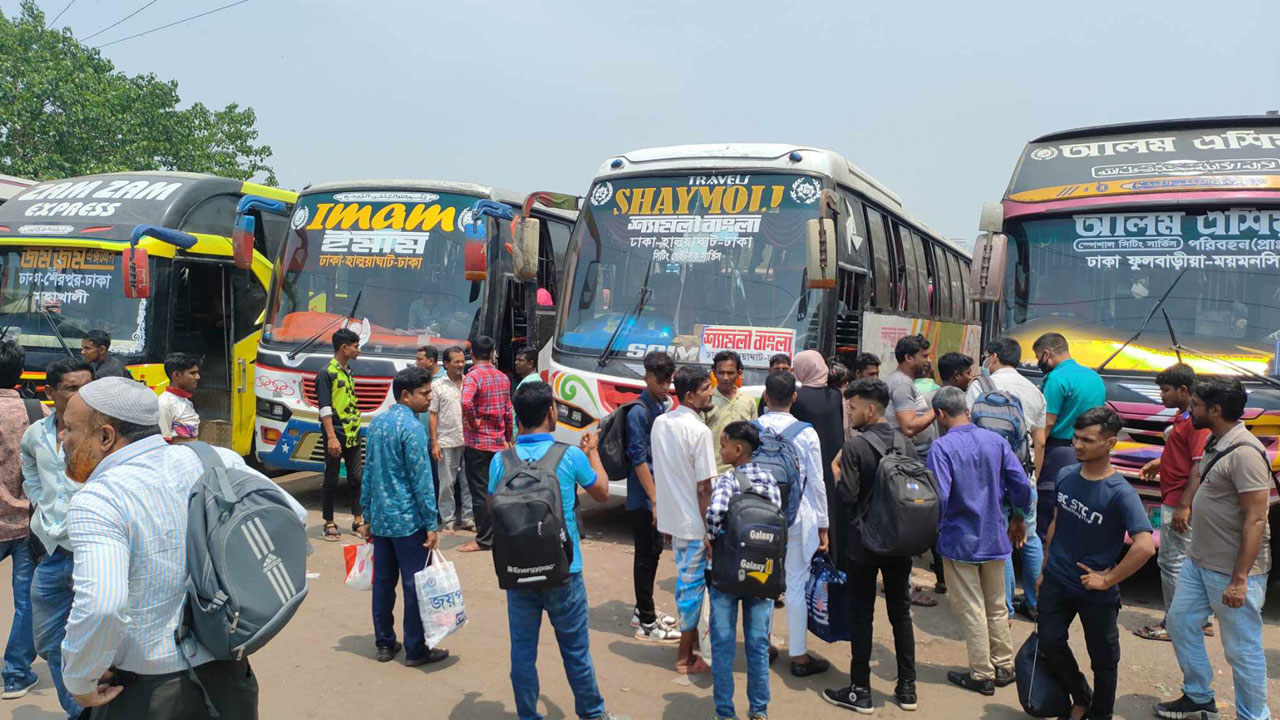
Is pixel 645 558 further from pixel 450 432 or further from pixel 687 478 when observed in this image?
pixel 450 432

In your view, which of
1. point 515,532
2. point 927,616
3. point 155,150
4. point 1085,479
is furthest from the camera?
point 155,150

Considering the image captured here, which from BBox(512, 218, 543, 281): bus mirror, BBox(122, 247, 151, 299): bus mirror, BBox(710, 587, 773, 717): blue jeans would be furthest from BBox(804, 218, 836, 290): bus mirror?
BBox(122, 247, 151, 299): bus mirror

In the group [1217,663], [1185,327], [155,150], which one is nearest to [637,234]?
[1185,327]

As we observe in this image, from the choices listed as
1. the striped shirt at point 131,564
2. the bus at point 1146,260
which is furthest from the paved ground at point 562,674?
the striped shirt at point 131,564

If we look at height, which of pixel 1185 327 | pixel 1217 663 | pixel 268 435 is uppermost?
pixel 1185 327

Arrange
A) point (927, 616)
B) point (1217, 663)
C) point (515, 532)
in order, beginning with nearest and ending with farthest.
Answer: point (515, 532) → point (1217, 663) → point (927, 616)

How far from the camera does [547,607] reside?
395 cm

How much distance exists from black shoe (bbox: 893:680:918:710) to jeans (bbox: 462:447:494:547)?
149 inches

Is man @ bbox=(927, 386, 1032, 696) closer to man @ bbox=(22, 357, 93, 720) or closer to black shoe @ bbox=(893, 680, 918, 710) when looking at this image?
black shoe @ bbox=(893, 680, 918, 710)

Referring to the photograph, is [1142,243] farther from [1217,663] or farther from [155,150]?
[155,150]

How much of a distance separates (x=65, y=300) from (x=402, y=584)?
21.2 ft

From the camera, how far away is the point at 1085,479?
4.12 meters

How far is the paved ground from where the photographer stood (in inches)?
179

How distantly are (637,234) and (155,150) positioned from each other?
61.7 feet
